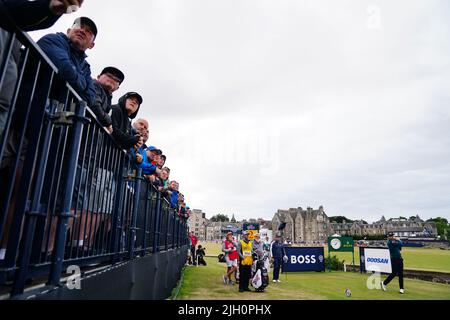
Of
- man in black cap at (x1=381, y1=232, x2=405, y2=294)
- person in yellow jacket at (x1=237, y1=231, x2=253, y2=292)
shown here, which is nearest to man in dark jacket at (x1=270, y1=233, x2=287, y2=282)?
person in yellow jacket at (x1=237, y1=231, x2=253, y2=292)

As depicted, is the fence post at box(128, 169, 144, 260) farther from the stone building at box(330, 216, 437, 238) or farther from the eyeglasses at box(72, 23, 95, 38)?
the stone building at box(330, 216, 437, 238)

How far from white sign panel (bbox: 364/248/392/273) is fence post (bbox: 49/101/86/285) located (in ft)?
55.9

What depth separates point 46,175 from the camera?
2.03 metres

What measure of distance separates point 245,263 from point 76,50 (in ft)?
28.9

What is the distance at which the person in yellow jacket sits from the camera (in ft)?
32.1

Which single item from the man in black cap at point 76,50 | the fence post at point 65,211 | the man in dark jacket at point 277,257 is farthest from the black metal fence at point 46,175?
the man in dark jacket at point 277,257

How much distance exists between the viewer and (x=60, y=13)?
210 cm

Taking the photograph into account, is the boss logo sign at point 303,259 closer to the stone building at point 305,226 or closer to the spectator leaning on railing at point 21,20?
the spectator leaning on railing at point 21,20

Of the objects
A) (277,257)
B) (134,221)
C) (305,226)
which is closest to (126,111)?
(134,221)

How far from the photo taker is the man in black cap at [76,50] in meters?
2.42
